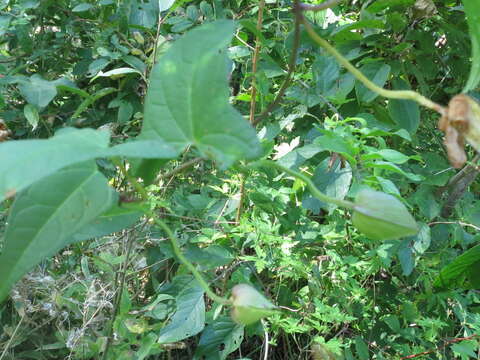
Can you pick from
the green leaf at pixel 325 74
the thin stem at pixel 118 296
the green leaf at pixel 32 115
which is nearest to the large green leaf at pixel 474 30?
the green leaf at pixel 325 74

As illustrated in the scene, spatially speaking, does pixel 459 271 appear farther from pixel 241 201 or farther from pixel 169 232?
pixel 169 232

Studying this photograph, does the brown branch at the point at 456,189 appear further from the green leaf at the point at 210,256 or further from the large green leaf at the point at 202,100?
the large green leaf at the point at 202,100

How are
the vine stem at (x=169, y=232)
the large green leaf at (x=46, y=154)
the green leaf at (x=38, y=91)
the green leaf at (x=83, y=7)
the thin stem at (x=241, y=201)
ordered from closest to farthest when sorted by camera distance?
the large green leaf at (x=46, y=154) → the vine stem at (x=169, y=232) → the green leaf at (x=38, y=91) → the thin stem at (x=241, y=201) → the green leaf at (x=83, y=7)

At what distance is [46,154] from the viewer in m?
0.26

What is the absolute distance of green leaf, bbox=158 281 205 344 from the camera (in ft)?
2.56

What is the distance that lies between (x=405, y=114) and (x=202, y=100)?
2.17 feet

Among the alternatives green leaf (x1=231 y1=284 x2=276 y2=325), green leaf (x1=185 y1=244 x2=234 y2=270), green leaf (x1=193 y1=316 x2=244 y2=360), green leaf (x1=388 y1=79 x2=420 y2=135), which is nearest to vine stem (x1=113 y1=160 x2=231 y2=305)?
green leaf (x1=231 y1=284 x2=276 y2=325)

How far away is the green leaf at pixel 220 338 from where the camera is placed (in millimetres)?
850

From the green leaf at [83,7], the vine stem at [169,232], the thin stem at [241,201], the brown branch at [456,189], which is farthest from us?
the green leaf at [83,7]

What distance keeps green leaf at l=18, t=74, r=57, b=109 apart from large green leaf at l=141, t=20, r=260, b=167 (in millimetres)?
426

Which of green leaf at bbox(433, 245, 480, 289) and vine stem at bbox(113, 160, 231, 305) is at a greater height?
vine stem at bbox(113, 160, 231, 305)

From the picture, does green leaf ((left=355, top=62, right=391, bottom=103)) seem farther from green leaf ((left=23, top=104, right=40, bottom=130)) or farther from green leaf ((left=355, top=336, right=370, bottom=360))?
green leaf ((left=23, top=104, right=40, bottom=130))

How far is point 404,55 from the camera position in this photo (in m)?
0.98

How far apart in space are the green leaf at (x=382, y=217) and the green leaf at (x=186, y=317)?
0.47m
